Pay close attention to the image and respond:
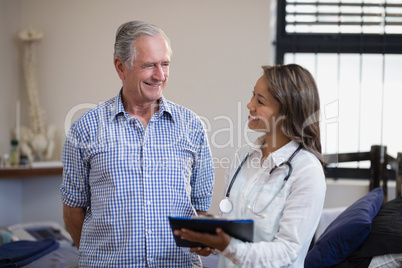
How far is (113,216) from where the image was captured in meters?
1.61

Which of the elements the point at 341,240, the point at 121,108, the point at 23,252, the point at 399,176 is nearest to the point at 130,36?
the point at 121,108

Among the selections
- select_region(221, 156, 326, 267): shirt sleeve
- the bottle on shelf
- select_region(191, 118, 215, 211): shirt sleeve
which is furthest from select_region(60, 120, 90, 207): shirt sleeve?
the bottle on shelf

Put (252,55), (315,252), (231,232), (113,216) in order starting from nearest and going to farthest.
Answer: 1. (231,232)
2. (113,216)
3. (315,252)
4. (252,55)

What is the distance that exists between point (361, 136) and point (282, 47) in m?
0.81

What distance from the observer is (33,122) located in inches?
143

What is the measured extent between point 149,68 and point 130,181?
368 mm

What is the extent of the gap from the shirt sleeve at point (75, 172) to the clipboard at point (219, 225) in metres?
0.49

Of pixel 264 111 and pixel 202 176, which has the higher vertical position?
pixel 264 111

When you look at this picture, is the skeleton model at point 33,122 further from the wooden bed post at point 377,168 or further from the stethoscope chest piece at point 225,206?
the stethoscope chest piece at point 225,206

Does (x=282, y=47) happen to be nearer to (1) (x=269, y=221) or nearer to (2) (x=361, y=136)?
(2) (x=361, y=136)

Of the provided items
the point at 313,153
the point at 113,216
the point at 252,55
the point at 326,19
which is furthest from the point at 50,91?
the point at 313,153

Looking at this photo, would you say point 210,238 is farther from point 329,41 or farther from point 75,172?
point 329,41

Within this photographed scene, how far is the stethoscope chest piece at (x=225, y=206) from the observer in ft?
5.06

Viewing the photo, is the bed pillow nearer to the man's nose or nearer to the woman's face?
the woman's face
